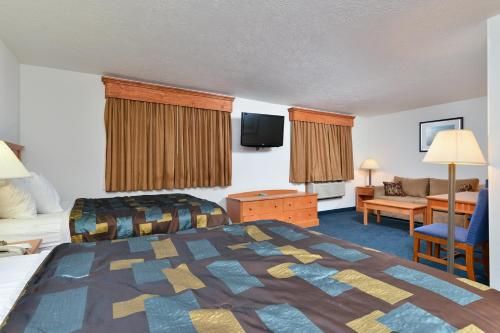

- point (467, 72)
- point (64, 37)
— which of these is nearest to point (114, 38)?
point (64, 37)

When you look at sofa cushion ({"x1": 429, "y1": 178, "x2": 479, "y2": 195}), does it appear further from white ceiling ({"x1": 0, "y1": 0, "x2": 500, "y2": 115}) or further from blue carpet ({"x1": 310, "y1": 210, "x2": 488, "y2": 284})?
white ceiling ({"x1": 0, "y1": 0, "x2": 500, "y2": 115})

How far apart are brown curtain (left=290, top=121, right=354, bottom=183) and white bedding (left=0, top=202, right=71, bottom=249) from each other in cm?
399

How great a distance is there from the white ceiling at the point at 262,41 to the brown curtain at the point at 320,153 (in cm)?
154

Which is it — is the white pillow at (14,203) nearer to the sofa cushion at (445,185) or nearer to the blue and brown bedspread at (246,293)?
the blue and brown bedspread at (246,293)

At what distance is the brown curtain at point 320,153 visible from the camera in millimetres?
5289

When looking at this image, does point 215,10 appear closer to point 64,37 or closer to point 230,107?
point 64,37

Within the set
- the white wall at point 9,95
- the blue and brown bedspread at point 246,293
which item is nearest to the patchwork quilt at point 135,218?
the blue and brown bedspread at point 246,293

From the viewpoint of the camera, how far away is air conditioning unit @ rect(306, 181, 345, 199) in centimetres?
549

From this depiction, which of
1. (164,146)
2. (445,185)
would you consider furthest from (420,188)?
(164,146)

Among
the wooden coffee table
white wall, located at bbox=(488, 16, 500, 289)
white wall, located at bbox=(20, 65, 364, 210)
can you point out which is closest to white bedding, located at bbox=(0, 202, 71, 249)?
white wall, located at bbox=(20, 65, 364, 210)

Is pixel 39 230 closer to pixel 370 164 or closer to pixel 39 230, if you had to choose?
pixel 39 230

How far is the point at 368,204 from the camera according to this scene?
A: 475 centimetres

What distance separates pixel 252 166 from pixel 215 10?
3102 mm

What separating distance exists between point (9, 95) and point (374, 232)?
5.29 metres
